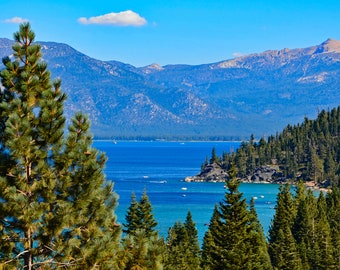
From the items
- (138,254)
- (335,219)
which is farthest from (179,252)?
(138,254)

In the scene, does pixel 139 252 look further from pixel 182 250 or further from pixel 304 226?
pixel 304 226

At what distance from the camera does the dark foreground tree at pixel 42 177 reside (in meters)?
16.5

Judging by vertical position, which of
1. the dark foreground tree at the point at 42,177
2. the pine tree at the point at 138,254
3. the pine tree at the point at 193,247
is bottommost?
the pine tree at the point at 193,247

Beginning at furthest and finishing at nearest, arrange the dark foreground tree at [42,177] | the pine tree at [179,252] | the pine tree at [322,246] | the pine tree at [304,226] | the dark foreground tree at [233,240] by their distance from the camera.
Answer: the pine tree at [304,226], the pine tree at [322,246], the pine tree at [179,252], the dark foreground tree at [233,240], the dark foreground tree at [42,177]

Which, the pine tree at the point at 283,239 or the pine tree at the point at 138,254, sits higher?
the pine tree at the point at 138,254

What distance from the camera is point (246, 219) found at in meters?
43.2

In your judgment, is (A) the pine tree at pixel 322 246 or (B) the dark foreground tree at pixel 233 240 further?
(A) the pine tree at pixel 322 246

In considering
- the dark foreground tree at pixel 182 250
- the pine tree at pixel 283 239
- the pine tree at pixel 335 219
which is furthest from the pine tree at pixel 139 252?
the pine tree at pixel 335 219

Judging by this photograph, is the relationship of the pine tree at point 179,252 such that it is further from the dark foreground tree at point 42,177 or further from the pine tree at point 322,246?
the dark foreground tree at point 42,177

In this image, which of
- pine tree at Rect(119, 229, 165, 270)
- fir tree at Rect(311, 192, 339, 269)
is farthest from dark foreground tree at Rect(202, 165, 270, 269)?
fir tree at Rect(311, 192, 339, 269)

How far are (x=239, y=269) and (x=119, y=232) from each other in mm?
25409

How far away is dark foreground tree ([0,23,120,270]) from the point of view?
54.0 ft

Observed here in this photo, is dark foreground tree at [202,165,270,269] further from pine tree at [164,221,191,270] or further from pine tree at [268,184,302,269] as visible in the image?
pine tree at [268,184,302,269]

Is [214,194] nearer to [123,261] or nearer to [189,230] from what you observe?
[189,230]
